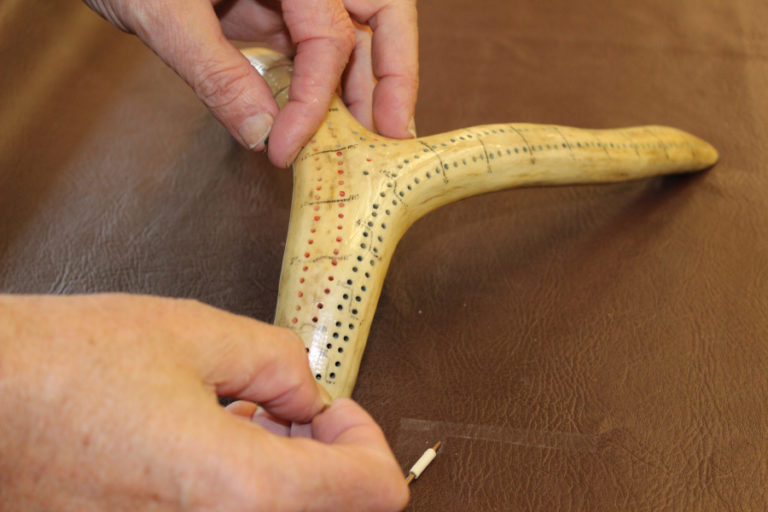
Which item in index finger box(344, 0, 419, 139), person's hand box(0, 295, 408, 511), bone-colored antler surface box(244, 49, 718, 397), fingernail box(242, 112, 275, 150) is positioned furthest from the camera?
index finger box(344, 0, 419, 139)

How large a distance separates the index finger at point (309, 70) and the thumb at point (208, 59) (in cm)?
3

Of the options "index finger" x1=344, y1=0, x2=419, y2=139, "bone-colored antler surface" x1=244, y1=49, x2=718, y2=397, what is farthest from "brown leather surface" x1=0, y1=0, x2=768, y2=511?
"index finger" x1=344, y1=0, x2=419, y2=139

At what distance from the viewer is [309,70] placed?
0.97m

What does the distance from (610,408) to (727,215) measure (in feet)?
1.67

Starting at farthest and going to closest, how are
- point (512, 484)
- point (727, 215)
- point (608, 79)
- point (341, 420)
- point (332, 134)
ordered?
point (608, 79), point (727, 215), point (332, 134), point (512, 484), point (341, 420)

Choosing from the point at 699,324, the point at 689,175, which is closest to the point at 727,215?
the point at 689,175

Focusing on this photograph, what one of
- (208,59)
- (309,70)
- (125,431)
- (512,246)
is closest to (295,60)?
(309,70)

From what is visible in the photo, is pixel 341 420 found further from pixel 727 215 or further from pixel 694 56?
pixel 694 56

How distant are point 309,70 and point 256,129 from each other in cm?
12

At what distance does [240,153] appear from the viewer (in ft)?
4.13

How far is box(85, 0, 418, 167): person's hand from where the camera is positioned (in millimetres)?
911

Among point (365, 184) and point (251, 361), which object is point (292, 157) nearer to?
point (365, 184)

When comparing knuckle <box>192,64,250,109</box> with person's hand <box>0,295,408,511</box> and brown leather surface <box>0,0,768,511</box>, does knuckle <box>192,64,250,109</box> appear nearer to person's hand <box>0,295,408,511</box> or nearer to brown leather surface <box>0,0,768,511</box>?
brown leather surface <box>0,0,768,511</box>

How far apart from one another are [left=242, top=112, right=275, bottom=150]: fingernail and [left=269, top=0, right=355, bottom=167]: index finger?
13 mm
